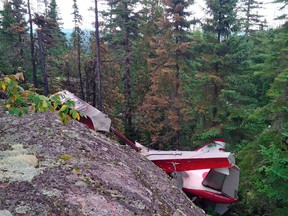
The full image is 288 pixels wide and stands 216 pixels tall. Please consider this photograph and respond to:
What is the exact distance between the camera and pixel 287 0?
10672 mm

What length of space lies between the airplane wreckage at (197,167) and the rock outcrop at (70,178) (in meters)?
2.04

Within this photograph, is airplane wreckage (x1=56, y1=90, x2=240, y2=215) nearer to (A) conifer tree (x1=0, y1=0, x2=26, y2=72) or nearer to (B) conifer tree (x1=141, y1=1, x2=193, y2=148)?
(B) conifer tree (x1=141, y1=1, x2=193, y2=148)

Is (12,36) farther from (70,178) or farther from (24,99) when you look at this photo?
(24,99)

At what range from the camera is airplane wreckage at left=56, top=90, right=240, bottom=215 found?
30.6ft

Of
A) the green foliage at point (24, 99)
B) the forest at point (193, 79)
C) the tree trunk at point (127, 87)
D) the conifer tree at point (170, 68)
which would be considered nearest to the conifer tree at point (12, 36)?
the forest at point (193, 79)

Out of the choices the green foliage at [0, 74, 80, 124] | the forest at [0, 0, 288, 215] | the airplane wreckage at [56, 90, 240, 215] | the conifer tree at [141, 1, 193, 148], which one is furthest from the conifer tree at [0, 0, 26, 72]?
the green foliage at [0, 74, 80, 124]

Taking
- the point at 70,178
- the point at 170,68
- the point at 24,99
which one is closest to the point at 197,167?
the point at 70,178

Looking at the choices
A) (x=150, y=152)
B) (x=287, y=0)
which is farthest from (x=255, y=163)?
(x=287, y=0)

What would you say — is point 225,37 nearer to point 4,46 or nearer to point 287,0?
point 287,0

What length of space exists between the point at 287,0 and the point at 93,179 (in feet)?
33.0

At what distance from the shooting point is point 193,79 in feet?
56.7

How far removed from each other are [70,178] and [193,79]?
13.7 m

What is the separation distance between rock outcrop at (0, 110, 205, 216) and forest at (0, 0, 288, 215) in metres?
3.63

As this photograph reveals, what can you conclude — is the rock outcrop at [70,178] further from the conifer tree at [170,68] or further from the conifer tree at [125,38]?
the conifer tree at [125,38]
